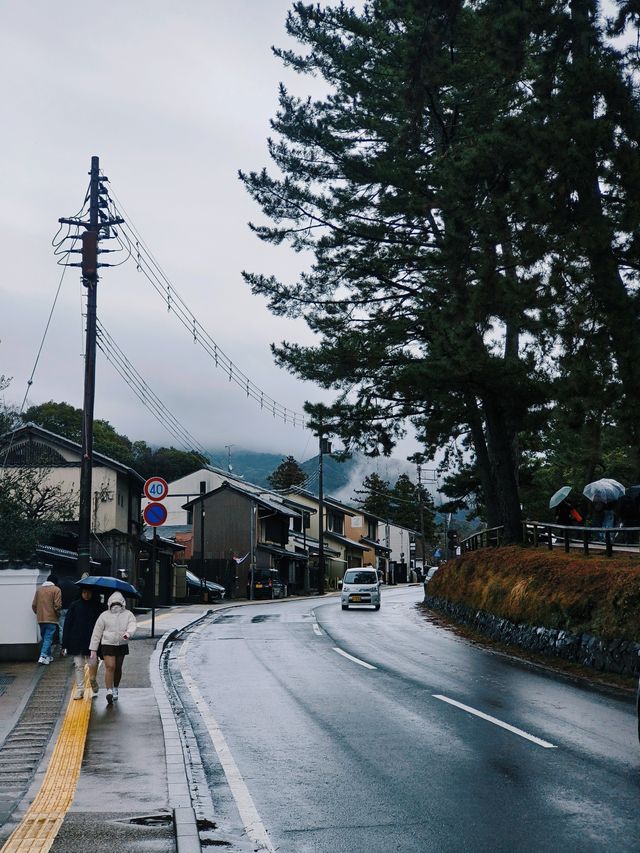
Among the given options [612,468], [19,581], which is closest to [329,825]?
[19,581]

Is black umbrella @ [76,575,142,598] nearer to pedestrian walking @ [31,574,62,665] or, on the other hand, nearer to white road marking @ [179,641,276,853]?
white road marking @ [179,641,276,853]

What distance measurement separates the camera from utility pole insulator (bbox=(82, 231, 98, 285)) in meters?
22.8

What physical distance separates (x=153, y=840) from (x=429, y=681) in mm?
9846

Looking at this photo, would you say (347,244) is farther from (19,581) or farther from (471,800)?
(471,800)

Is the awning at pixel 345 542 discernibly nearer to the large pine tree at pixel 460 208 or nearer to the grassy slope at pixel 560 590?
the large pine tree at pixel 460 208

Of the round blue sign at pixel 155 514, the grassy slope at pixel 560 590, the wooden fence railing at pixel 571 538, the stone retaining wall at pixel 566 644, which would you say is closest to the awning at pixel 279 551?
the wooden fence railing at pixel 571 538

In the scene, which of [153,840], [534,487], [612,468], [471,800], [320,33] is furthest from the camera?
[534,487]

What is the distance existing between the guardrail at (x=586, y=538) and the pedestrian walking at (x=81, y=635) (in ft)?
33.8

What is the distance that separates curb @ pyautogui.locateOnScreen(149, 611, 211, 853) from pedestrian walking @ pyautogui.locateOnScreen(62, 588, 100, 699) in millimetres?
1162

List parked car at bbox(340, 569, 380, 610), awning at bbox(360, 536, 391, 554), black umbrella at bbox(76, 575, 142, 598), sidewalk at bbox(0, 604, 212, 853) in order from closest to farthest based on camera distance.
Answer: sidewalk at bbox(0, 604, 212, 853) < black umbrella at bbox(76, 575, 142, 598) < parked car at bbox(340, 569, 380, 610) < awning at bbox(360, 536, 391, 554)

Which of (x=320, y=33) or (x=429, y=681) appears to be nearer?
(x=429, y=681)

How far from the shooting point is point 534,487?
5191 cm

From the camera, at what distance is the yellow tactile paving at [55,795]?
6539 millimetres

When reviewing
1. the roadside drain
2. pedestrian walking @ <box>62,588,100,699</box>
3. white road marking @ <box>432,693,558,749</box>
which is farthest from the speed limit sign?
the roadside drain
